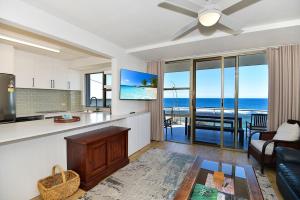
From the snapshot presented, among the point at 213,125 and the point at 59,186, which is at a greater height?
the point at 213,125

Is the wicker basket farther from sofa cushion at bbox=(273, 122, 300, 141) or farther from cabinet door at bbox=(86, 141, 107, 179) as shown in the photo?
sofa cushion at bbox=(273, 122, 300, 141)

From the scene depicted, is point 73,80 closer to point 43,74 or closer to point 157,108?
point 43,74

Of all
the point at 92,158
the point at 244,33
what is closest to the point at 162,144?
the point at 92,158

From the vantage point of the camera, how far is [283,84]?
318cm

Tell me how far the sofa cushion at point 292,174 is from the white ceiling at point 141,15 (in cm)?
209

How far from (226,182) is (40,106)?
16.1 feet

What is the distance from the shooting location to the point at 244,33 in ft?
8.85

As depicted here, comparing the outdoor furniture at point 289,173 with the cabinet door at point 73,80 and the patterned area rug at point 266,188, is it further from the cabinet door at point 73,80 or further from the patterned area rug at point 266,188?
the cabinet door at point 73,80

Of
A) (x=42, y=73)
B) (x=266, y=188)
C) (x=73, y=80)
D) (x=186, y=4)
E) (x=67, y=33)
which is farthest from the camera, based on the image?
(x=73, y=80)

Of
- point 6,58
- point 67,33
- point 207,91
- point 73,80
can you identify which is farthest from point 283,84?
point 6,58

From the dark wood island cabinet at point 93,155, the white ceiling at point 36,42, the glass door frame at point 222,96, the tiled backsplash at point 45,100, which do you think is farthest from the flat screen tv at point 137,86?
the tiled backsplash at point 45,100

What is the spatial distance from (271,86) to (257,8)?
191 centimetres

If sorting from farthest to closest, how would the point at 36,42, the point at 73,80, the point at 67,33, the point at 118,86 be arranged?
the point at 73,80 < the point at 118,86 < the point at 36,42 < the point at 67,33

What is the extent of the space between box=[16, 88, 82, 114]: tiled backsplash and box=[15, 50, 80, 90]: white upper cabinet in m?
0.32
